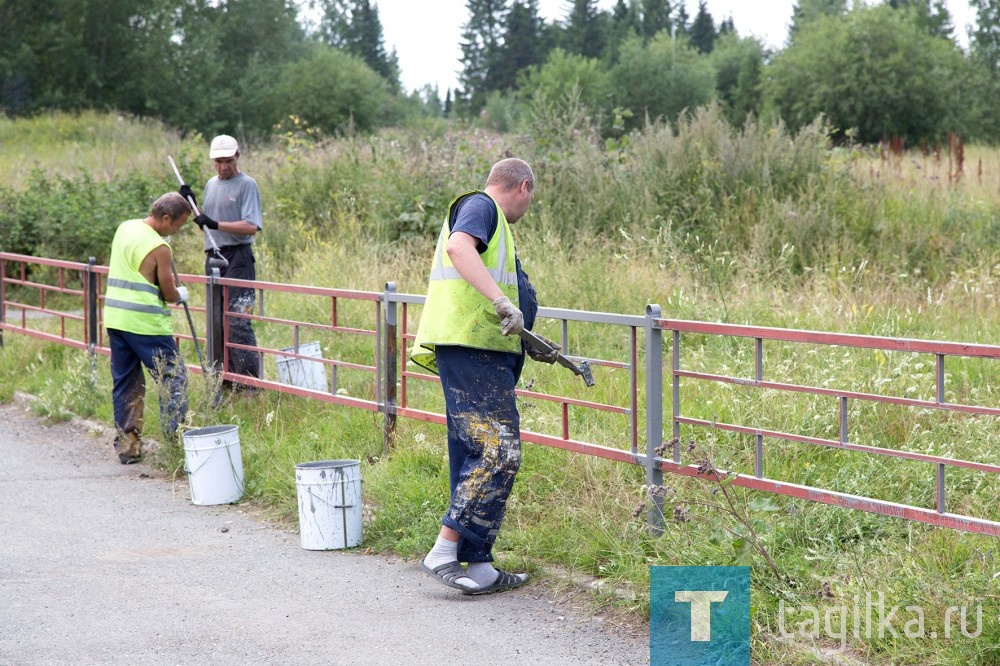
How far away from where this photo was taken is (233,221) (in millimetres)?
9516

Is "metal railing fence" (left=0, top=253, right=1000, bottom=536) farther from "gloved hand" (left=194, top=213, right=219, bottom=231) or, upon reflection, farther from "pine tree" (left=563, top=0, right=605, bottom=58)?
"pine tree" (left=563, top=0, right=605, bottom=58)

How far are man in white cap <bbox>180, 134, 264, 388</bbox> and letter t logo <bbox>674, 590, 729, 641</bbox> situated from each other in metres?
5.10

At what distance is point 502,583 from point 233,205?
203 inches

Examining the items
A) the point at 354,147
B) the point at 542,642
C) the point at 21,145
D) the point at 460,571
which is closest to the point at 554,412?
the point at 460,571

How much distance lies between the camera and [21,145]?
28.0 metres

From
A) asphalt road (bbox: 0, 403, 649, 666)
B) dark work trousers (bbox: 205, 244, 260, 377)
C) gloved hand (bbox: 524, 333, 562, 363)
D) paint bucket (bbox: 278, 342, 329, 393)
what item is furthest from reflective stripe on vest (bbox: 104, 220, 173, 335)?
gloved hand (bbox: 524, 333, 562, 363)

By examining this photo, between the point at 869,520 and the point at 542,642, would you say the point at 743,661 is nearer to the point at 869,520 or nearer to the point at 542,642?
the point at 542,642

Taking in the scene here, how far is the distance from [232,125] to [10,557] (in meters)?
49.9

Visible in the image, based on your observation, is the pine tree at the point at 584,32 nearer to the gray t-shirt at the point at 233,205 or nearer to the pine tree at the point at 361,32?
the pine tree at the point at 361,32

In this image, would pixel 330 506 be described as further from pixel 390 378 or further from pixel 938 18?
pixel 938 18

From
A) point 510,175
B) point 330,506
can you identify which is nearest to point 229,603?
point 330,506

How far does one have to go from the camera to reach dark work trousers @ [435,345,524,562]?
5328 millimetres

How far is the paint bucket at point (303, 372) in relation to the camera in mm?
8898

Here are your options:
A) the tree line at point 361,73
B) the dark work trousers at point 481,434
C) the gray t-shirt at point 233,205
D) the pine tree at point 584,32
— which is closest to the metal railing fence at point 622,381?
the dark work trousers at point 481,434
